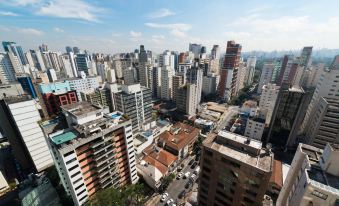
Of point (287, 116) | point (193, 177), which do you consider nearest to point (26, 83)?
point (193, 177)

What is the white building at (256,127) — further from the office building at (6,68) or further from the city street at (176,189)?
the office building at (6,68)

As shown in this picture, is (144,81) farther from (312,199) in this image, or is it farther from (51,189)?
(312,199)

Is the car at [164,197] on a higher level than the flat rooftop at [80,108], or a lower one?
lower

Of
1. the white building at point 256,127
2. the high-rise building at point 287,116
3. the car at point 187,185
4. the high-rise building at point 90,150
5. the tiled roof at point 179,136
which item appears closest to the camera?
the high-rise building at point 90,150

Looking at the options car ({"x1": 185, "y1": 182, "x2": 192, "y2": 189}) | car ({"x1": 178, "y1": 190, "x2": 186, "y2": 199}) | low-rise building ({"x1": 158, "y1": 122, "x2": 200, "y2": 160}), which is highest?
low-rise building ({"x1": 158, "y1": 122, "x2": 200, "y2": 160})

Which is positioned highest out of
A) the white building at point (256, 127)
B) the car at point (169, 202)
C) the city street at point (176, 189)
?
the white building at point (256, 127)

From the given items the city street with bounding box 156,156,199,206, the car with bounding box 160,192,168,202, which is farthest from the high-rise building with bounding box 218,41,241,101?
the car with bounding box 160,192,168,202

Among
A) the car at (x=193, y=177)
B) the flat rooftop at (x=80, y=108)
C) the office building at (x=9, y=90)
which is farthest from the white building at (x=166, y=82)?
the office building at (x=9, y=90)

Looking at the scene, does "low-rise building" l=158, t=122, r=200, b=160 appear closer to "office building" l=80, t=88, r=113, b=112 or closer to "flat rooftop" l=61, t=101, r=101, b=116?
"flat rooftop" l=61, t=101, r=101, b=116
